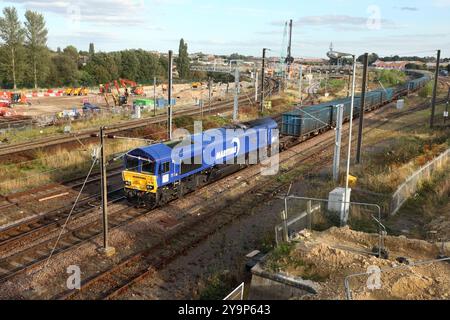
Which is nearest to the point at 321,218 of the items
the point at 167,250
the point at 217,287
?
the point at 217,287

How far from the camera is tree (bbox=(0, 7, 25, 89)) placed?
8369 centimetres

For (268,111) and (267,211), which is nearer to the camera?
(267,211)

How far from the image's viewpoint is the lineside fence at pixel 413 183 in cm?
1856

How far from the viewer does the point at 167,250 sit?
1556 cm

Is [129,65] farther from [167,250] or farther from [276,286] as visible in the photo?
[276,286]

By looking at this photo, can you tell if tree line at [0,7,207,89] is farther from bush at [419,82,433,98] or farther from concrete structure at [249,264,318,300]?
concrete structure at [249,264,318,300]

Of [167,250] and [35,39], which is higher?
[35,39]

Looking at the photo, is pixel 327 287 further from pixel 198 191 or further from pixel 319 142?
pixel 319 142

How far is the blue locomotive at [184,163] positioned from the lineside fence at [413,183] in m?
9.33

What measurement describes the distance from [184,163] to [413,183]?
37.1ft

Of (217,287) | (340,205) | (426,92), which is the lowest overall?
(217,287)
